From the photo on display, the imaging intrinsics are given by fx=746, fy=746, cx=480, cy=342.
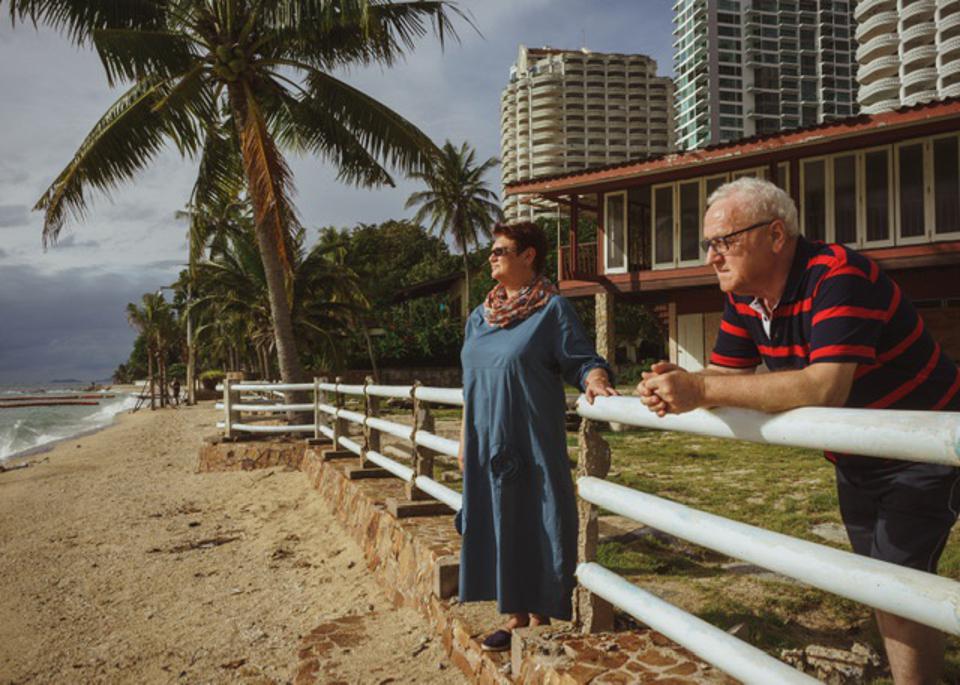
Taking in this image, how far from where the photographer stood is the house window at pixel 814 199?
14.3 metres

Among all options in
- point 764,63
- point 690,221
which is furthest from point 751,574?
point 764,63

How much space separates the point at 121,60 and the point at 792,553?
11.6m

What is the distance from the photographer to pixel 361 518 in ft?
19.1

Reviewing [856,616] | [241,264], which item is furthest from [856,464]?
[241,264]

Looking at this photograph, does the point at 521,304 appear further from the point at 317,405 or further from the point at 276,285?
the point at 276,285

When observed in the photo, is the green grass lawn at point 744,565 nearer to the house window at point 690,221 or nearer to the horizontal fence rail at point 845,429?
the horizontal fence rail at point 845,429

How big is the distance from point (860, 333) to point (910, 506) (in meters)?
0.47

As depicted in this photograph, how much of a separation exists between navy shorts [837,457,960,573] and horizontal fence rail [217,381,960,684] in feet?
1.12

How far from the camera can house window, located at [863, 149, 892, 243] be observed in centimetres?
1370

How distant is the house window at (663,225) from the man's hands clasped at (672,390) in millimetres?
14506

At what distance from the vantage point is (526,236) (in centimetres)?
304

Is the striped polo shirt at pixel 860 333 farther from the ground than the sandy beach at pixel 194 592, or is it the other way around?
the striped polo shirt at pixel 860 333

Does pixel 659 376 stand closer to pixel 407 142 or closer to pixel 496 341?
pixel 496 341

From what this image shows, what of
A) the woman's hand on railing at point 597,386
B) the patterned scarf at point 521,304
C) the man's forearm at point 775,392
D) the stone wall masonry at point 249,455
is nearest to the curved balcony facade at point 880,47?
the stone wall masonry at point 249,455
